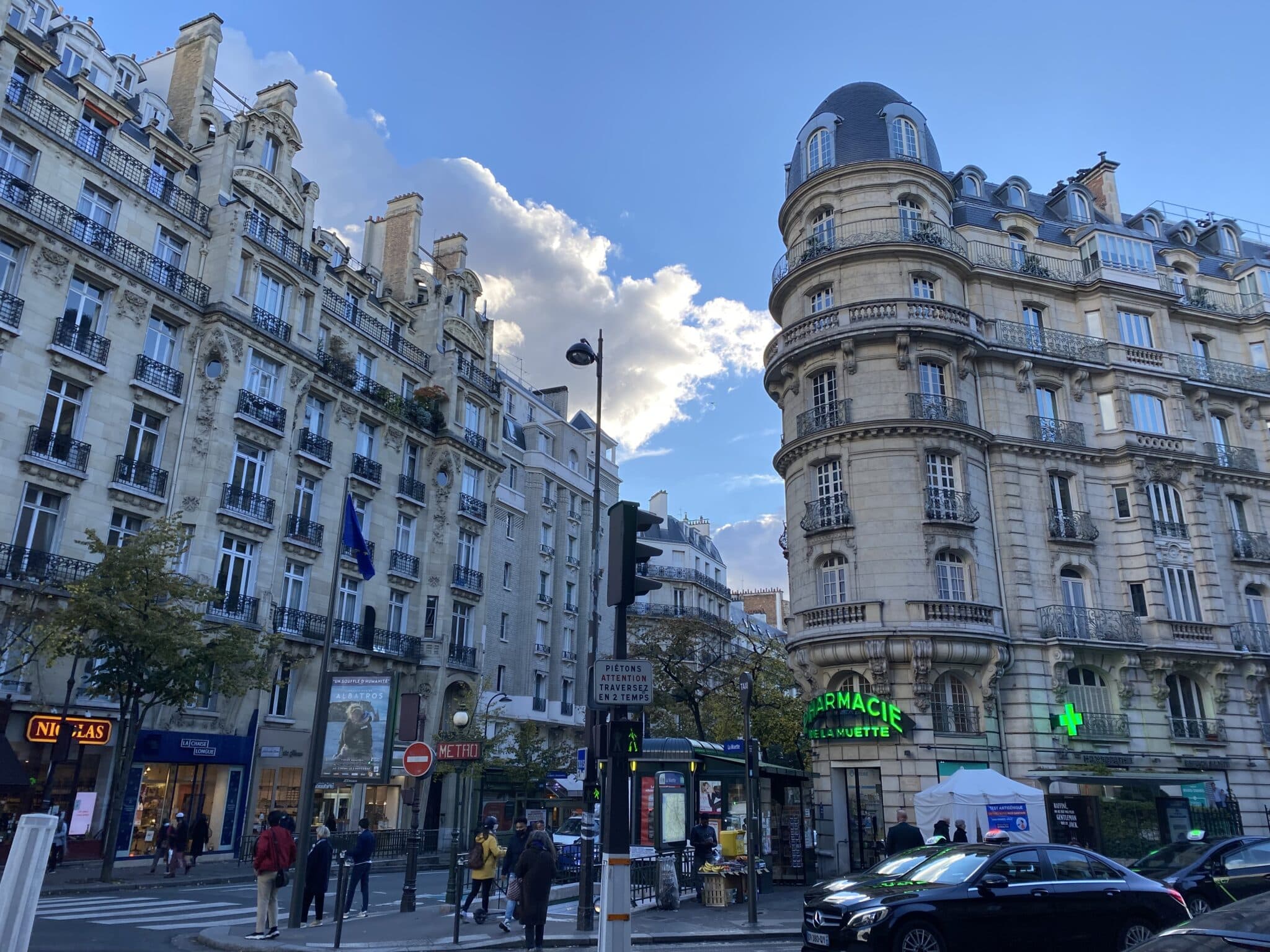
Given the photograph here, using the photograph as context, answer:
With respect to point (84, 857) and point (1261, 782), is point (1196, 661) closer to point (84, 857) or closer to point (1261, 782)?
point (1261, 782)

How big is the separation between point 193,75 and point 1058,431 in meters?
34.5

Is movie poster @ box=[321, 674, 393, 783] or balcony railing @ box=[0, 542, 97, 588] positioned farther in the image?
balcony railing @ box=[0, 542, 97, 588]

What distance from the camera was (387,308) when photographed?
41.4 m

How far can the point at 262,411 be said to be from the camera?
106ft

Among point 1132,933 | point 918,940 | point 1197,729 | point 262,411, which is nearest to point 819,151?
point 262,411

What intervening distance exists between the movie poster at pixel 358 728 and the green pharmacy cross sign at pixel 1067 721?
21.7 m

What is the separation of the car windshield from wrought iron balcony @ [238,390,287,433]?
28525 millimetres

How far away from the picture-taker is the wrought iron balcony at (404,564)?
37.9m

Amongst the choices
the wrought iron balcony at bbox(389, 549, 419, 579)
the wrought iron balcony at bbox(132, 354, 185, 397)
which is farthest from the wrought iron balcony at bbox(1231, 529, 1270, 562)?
the wrought iron balcony at bbox(132, 354, 185, 397)

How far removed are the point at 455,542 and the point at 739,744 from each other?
70.4 ft

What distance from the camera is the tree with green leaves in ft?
72.0

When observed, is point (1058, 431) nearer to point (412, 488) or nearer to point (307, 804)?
point (412, 488)

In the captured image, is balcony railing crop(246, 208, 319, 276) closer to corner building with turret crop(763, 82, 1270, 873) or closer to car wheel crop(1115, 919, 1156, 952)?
corner building with turret crop(763, 82, 1270, 873)

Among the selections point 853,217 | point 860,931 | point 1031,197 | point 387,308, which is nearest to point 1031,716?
point 853,217
